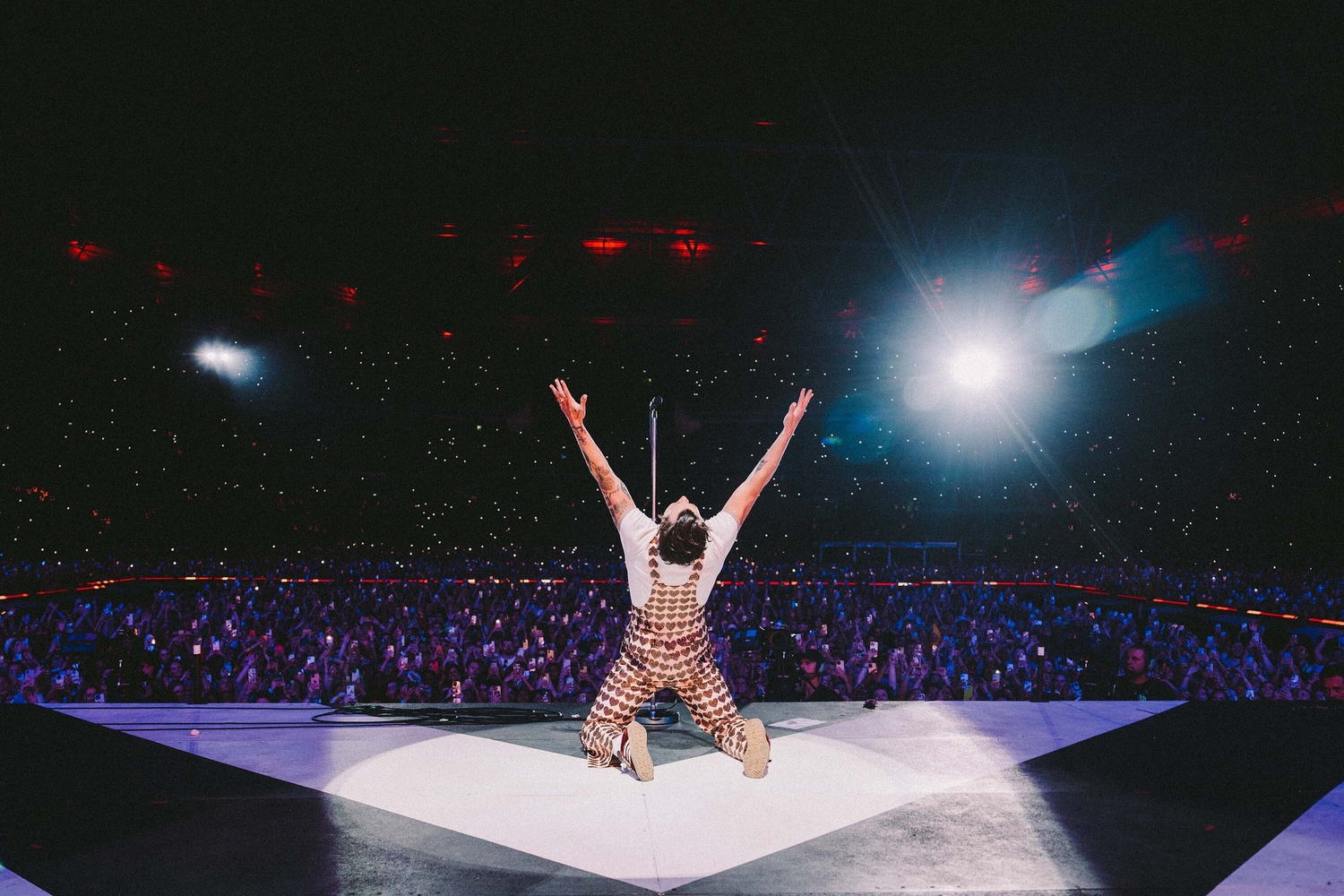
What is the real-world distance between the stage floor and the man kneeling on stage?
5.5 inches

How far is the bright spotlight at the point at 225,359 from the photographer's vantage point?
17375mm

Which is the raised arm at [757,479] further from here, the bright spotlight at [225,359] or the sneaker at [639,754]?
the bright spotlight at [225,359]

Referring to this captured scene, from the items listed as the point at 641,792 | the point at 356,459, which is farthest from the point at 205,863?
the point at 356,459

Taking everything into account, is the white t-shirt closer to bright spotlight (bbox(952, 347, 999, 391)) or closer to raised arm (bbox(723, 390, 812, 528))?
raised arm (bbox(723, 390, 812, 528))

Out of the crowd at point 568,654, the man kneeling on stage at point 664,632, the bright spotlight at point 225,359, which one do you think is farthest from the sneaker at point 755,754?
the bright spotlight at point 225,359

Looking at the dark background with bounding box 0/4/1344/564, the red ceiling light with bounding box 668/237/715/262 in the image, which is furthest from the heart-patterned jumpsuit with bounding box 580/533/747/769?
the red ceiling light with bounding box 668/237/715/262

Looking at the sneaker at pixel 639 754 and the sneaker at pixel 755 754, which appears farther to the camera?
the sneaker at pixel 755 754

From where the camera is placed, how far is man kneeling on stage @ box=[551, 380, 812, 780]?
115 inches

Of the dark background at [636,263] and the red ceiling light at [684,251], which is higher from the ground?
the red ceiling light at [684,251]

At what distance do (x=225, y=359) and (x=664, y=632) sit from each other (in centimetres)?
1768

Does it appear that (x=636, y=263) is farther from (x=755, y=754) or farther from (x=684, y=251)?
(x=755, y=754)

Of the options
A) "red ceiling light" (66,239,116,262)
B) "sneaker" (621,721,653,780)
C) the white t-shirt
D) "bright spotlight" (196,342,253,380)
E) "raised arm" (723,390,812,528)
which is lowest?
"sneaker" (621,721,653,780)

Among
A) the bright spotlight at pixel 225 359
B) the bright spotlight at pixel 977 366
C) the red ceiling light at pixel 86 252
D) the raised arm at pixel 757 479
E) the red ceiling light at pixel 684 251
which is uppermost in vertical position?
the red ceiling light at pixel 86 252

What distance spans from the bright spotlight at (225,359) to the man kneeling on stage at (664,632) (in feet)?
56.3
